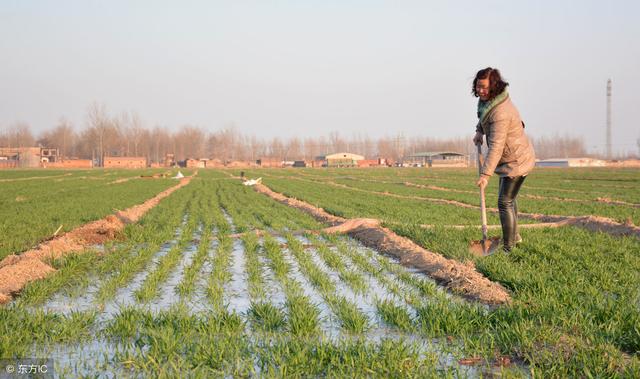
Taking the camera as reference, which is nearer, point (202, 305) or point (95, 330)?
point (95, 330)

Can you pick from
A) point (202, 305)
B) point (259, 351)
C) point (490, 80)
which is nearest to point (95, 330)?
point (202, 305)

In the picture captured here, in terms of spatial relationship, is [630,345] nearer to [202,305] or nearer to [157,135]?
[202,305]

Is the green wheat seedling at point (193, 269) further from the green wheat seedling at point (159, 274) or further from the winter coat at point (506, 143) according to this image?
the winter coat at point (506, 143)

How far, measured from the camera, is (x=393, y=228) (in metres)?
11.0

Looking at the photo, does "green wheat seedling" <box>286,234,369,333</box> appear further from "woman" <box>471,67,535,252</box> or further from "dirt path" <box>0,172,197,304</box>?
"dirt path" <box>0,172,197,304</box>

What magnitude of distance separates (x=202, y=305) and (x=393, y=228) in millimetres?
6056

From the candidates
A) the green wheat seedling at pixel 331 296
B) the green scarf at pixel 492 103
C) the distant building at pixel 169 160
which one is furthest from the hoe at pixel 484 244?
the distant building at pixel 169 160

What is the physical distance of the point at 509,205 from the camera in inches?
295

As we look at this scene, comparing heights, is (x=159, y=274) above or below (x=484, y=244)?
below

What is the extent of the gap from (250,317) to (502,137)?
380 cm

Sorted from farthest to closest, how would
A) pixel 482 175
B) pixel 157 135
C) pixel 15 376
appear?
pixel 157 135 → pixel 482 175 → pixel 15 376

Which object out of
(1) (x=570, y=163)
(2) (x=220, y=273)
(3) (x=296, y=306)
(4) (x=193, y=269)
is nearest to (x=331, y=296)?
(3) (x=296, y=306)

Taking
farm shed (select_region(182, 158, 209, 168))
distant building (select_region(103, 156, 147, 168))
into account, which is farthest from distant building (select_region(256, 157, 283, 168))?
distant building (select_region(103, 156, 147, 168))

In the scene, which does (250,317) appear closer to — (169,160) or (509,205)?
(509,205)
